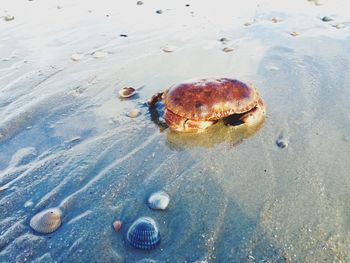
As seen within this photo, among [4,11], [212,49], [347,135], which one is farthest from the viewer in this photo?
[4,11]

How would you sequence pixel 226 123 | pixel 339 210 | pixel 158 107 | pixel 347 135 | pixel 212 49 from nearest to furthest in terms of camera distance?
1. pixel 339 210
2. pixel 347 135
3. pixel 226 123
4. pixel 158 107
5. pixel 212 49

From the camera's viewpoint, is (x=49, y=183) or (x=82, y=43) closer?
(x=49, y=183)

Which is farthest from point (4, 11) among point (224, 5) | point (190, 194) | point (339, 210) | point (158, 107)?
point (339, 210)

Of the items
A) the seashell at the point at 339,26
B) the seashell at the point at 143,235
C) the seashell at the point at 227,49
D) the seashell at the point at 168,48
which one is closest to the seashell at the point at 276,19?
the seashell at the point at 339,26

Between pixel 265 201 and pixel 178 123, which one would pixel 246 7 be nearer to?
pixel 178 123

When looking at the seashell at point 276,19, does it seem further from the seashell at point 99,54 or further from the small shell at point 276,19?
the seashell at point 99,54

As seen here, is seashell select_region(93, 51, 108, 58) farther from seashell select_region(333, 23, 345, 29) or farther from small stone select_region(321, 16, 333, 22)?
small stone select_region(321, 16, 333, 22)
